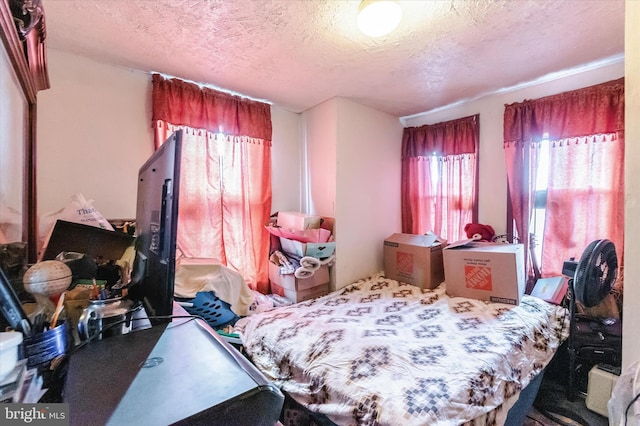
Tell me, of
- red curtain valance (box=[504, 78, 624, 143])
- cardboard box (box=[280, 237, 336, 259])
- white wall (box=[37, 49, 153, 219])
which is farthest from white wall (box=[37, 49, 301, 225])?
red curtain valance (box=[504, 78, 624, 143])

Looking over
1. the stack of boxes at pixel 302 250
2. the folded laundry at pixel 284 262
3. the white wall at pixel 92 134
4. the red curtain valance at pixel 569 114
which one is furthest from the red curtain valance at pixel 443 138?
the white wall at pixel 92 134

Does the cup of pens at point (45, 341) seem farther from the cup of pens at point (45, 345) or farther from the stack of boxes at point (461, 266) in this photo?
the stack of boxes at point (461, 266)

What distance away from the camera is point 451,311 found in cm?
199

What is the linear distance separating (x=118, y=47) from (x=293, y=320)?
203 centimetres

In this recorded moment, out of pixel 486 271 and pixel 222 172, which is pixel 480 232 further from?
pixel 222 172

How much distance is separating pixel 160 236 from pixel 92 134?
1.73 m

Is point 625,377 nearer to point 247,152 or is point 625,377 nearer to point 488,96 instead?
point 488,96

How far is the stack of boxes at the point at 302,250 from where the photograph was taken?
2.37 m

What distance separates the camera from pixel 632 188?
1.12 m

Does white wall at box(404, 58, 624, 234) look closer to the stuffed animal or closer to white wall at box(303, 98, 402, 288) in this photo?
the stuffed animal

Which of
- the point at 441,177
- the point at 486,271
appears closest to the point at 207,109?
the point at 441,177

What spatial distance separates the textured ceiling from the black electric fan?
1251 mm

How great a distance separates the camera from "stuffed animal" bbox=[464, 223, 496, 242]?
2.54 meters

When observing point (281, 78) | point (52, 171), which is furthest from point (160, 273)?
point (281, 78)
